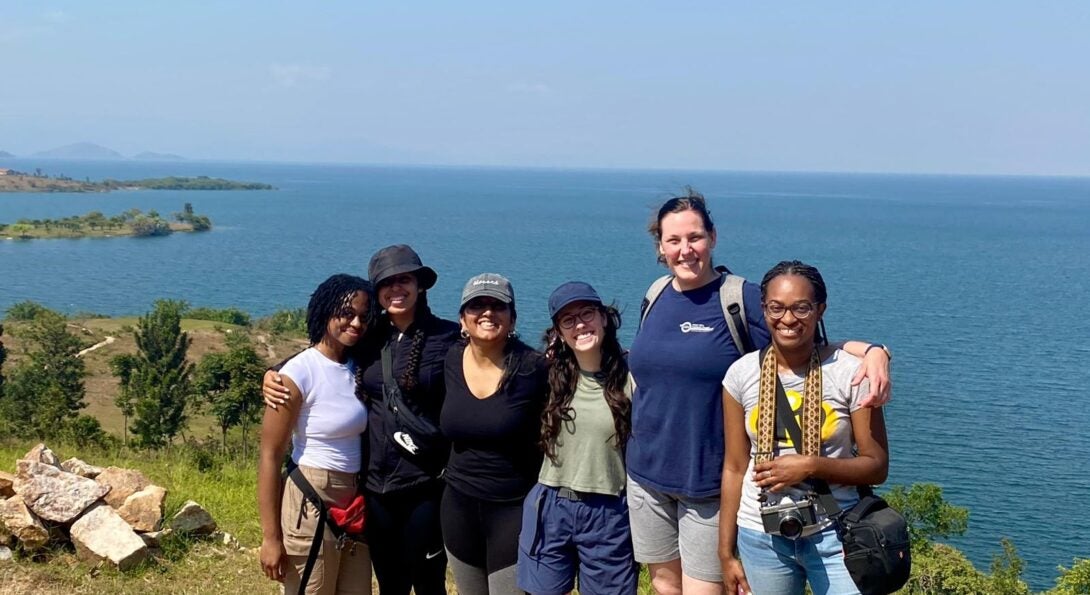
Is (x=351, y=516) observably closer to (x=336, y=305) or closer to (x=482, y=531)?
(x=482, y=531)

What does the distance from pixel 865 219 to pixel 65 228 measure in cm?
11473

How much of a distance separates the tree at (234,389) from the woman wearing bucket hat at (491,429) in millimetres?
27629

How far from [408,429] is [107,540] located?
8.61ft

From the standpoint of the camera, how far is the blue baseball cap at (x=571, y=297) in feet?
12.7

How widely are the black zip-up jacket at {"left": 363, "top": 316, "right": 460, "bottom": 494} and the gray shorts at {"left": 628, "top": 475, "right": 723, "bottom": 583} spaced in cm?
99

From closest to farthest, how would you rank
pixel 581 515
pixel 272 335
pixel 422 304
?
pixel 581 515 → pixel 422 304 → pixel 272 335

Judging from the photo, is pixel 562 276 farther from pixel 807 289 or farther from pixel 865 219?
pixel 865 219

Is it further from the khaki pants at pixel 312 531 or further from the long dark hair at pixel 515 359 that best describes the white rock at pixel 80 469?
the long dark hair at pixel 515 359

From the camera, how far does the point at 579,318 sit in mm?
3904

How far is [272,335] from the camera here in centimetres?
6088

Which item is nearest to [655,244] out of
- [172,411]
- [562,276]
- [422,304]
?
[422,304]

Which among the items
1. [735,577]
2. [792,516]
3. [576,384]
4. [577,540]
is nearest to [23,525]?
[577,540]

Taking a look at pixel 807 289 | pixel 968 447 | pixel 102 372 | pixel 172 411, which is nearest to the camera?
pixel 807 289

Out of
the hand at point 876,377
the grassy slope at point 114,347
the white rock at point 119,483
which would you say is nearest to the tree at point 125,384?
the grassy slope at point 114,347
